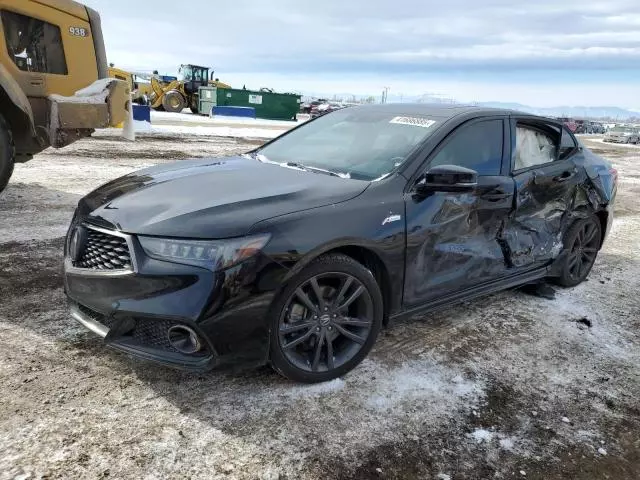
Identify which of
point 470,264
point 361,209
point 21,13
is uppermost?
point 21,13

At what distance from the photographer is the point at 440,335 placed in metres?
3.83

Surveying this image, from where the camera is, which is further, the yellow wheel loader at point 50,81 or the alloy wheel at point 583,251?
the yellow wheel loader at point 50,81

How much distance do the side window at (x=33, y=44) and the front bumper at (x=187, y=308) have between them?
6.07 m

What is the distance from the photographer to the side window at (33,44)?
725cm

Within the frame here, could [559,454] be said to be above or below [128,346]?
below

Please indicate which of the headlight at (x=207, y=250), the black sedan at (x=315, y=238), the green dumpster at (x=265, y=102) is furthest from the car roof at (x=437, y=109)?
the green dumpster at (x=265, y=102)

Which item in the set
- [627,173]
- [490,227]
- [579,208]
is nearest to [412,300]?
[490,227]

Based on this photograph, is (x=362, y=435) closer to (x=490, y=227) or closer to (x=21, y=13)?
(x=490, y=227)

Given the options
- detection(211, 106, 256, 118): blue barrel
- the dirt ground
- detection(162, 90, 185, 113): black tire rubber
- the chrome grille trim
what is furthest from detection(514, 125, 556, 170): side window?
detection(162, 90, 185, 113): black tire rubber

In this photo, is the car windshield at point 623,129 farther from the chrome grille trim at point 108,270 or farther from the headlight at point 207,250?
the chrome grille trim at point 108,270

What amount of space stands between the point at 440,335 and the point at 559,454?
129cm

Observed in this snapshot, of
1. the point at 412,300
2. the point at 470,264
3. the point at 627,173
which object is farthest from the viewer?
the point at 627,173

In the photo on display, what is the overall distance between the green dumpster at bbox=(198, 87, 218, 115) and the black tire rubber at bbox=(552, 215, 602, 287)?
27.1 meters

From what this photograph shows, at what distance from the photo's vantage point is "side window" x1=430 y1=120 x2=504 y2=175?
362 centimetres
